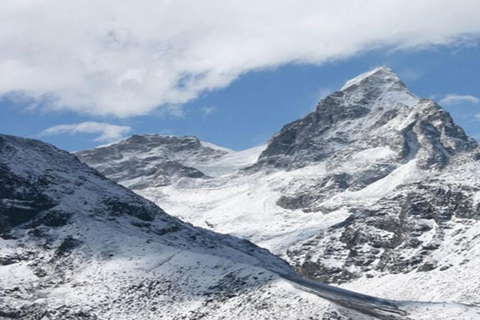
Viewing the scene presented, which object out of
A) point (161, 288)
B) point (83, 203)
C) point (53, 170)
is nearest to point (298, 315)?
point (161, 288)

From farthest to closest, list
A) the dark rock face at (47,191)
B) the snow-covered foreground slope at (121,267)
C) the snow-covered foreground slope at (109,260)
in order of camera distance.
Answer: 1. the dark rock face at (47,191)
2. the snow-covered foreground slope at (109,260)
3. the snow-covered foreground slope at (121,267)

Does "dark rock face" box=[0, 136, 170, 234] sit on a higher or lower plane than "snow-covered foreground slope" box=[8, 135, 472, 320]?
higher

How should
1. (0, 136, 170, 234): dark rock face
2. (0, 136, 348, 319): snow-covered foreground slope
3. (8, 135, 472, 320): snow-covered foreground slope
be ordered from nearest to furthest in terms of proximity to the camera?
(8, 135, 472, 320): snow-covered foreground slope → (0, 136, 348, 319): snow-covered foreground slope → (0, 136, 170, 234): dark rock face

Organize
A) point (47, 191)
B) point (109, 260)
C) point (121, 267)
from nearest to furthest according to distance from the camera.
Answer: point (121, 267) < point (109, 260) < point (47, 191)

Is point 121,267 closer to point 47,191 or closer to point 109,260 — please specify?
point 109,260

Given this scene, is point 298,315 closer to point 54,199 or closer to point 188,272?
point 188,272

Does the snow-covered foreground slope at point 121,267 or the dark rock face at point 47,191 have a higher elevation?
the dark rock face at point 47,191

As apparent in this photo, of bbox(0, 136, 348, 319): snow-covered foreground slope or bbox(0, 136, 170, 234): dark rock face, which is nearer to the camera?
bbox(0, 136, 348, 319): snow-covered foreground slope

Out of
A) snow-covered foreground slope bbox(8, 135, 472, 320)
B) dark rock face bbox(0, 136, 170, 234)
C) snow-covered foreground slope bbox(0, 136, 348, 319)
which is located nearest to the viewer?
snow-covered foreground slope bbox(8, 135, 472, 320)

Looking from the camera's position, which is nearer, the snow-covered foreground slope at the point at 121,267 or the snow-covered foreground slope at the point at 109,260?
the snow-covered foreground slope at the point at 121,267

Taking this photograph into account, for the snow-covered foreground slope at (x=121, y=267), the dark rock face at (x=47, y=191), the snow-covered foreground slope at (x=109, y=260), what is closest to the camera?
the snow-covered foreground slope at (x=121, y=267)

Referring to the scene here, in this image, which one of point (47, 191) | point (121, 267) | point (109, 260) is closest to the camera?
point (121, 267)

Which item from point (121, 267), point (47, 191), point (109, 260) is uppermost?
point (47, 191)

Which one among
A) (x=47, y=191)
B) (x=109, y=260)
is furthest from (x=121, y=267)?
(x=47, y=191)
